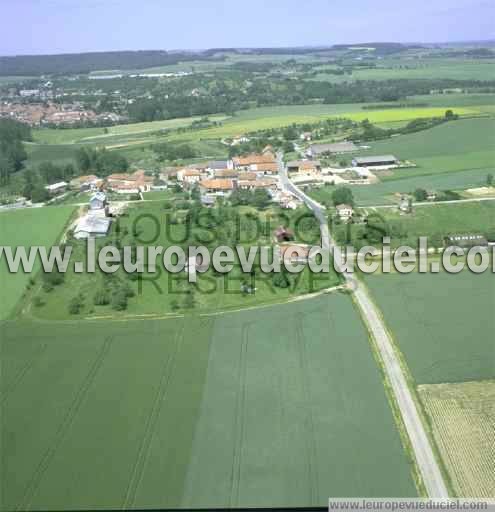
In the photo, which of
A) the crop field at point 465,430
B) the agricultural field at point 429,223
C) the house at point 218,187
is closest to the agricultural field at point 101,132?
the house at point 218,187

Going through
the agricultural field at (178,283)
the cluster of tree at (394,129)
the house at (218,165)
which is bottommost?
the agricultural field at (178,283)

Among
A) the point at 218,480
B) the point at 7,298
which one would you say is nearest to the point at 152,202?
the point at 7,298

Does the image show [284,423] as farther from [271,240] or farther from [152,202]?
[152,202]

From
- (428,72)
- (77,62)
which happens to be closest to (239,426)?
(428,72)

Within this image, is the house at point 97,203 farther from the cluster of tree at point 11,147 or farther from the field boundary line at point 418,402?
the field boundary line at point 418,402

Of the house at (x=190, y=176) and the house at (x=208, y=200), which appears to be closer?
the house at (x=208, y=200)

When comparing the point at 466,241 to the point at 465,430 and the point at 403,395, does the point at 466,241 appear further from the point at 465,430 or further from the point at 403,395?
the point at 465,430
